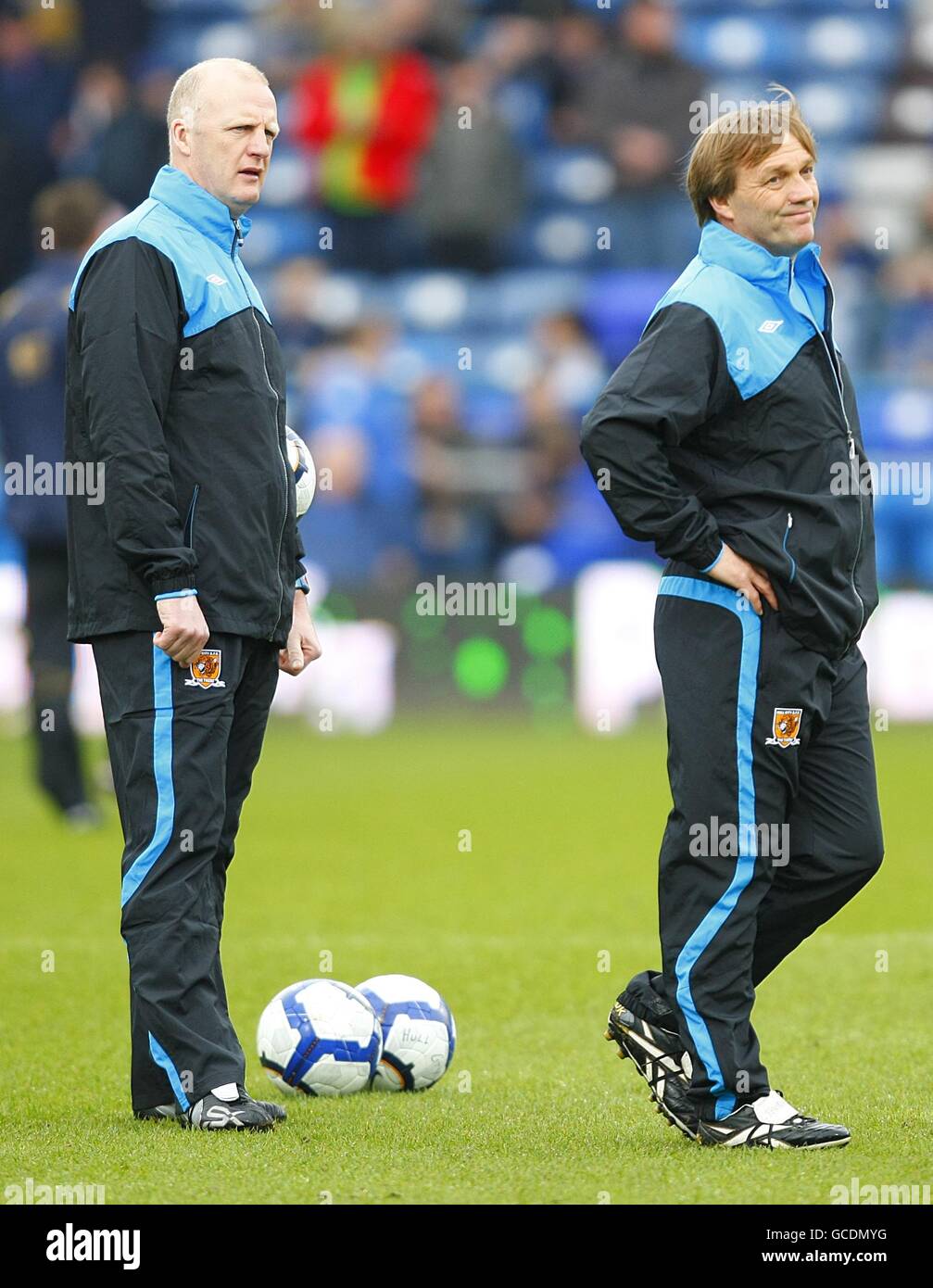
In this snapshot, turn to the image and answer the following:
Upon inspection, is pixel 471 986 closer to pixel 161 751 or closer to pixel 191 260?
pixel 161 751

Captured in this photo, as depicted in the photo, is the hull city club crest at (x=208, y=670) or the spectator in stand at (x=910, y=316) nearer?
the hull city club crest at (x=208, y=670)

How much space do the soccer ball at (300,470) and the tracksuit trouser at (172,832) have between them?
0.54 meters

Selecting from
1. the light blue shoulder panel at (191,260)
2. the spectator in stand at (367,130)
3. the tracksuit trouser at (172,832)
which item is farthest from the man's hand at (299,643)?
the spectator in stand at (367,130)

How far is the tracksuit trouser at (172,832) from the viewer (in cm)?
445

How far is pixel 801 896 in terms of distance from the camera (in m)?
4.46

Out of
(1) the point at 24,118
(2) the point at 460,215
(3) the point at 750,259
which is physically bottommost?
(3) the point at 750,259

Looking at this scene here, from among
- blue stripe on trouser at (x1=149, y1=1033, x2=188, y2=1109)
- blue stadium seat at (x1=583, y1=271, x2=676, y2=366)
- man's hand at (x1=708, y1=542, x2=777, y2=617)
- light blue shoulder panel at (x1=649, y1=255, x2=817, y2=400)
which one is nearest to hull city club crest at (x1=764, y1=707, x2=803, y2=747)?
man's hand at (x1=708, y1=542, x2=777, y2=617)

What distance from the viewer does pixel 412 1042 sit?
504cm

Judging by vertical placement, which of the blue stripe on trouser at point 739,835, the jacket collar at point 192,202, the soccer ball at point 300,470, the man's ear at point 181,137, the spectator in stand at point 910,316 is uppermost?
the spectator in stand at point 910,316

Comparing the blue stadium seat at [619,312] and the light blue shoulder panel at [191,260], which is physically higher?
the blue stadium seat at [619,312]

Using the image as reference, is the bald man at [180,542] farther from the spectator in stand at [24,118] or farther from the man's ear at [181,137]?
the spectator in stand at [24,118]

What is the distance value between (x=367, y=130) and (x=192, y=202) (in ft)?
45.9

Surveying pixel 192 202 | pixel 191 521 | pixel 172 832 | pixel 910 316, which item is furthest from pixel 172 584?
pixel 910 316

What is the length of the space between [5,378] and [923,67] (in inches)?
484
